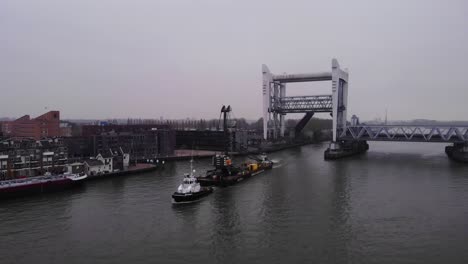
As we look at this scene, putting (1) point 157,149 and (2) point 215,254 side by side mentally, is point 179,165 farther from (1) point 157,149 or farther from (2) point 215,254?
(2) point 215,254

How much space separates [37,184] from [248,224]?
7453mm

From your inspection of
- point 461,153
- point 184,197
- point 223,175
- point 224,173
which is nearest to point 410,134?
point 461,153

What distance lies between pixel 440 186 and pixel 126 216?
10.4 meters

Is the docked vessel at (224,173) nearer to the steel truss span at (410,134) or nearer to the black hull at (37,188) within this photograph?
the black hull at (37,188)

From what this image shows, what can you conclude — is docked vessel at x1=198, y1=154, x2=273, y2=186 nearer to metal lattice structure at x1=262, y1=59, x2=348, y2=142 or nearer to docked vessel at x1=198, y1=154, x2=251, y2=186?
docked vessel at x1=198, y1=154, x2=251, y2=186

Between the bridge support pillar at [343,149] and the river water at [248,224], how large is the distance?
26.2 feet

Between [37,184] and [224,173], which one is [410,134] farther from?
[37,184]

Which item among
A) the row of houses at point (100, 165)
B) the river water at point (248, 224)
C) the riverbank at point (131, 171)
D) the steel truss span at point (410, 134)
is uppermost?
the steel truss span at point (410, 134)

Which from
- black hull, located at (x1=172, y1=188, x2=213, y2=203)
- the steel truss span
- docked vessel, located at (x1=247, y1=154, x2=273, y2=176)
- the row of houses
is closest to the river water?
black hull, located at (x1=172, y1=188, x2=213, y2=203)

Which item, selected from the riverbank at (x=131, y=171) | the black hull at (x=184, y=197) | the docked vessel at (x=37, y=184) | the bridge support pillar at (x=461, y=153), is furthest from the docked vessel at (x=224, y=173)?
the bridge support pillar at (x=461, y=153)

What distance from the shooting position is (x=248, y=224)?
798cm

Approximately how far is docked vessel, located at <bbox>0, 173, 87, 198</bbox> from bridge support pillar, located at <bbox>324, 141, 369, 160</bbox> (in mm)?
14064

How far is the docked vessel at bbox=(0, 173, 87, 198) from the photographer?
35.2 feet

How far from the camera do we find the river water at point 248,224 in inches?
247
